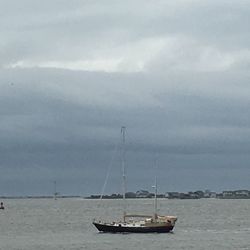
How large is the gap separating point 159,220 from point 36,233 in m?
21.8

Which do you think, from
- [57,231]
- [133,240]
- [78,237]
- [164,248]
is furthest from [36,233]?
[164,248]

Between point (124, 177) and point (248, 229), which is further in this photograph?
point (248, 229)

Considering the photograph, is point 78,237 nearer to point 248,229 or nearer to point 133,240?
point 133,240

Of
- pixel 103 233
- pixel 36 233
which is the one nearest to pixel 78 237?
pixel 103 233

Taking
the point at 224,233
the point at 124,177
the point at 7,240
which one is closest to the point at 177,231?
the point at 224,233

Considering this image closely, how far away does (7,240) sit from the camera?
13550cm

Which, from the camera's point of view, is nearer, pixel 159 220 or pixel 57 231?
pixel 159 220

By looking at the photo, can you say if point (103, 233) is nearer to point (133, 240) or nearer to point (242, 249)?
point (133, 240)

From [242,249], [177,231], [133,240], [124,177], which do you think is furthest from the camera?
[177,231]

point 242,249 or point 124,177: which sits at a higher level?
point 124,177

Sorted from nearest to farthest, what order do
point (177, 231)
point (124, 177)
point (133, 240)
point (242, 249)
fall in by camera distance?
point (242, 249), point (133, 240), point (124, 177), point (177, 231)

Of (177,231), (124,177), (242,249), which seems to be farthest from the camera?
(177,231)

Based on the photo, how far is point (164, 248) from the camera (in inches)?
4552

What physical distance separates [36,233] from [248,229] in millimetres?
35928
